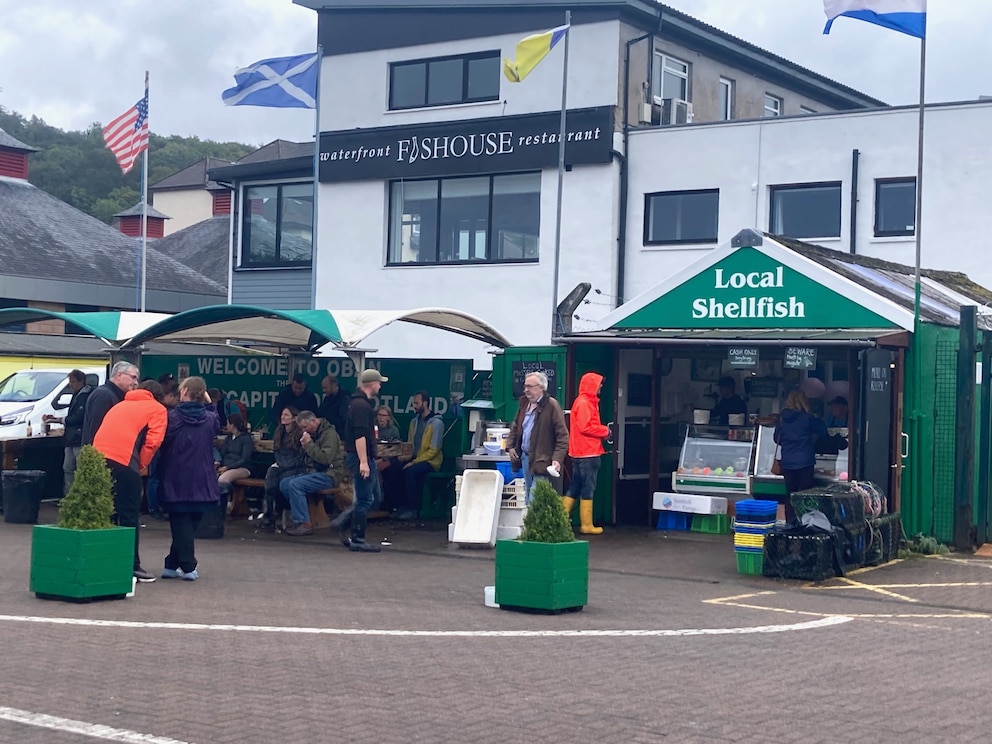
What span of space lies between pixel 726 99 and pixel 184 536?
794 inches

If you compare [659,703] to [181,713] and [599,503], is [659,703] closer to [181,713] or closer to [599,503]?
[181,713]

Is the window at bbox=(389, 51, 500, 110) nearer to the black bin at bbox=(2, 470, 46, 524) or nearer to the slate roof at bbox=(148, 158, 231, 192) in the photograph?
the black bin at bbox=(2, 470, 46, 524)

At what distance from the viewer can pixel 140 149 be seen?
100ft

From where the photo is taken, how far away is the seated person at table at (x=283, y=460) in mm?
16031

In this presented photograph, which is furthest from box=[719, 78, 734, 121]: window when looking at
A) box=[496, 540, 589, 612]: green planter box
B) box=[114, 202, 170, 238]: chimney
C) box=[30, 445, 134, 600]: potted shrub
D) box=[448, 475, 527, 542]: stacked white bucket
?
box=[114, 202, 170, 238]: chimney

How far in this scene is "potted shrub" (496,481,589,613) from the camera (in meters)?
10.4

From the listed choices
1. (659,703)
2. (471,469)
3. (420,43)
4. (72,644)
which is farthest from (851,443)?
(420,43)

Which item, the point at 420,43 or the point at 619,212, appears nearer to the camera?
the point at 619,212

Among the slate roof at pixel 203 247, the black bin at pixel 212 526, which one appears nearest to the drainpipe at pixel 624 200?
the black bin at pixel 212 526

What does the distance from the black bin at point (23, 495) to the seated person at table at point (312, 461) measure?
3297 mm

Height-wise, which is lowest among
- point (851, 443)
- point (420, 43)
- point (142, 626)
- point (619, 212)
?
point (142, 626)

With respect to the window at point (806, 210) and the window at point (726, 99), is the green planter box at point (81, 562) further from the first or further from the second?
the window at point (726, 99)

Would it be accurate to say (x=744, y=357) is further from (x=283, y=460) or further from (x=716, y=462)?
(x=283, y=460)

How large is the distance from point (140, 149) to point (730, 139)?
44.2 feet
